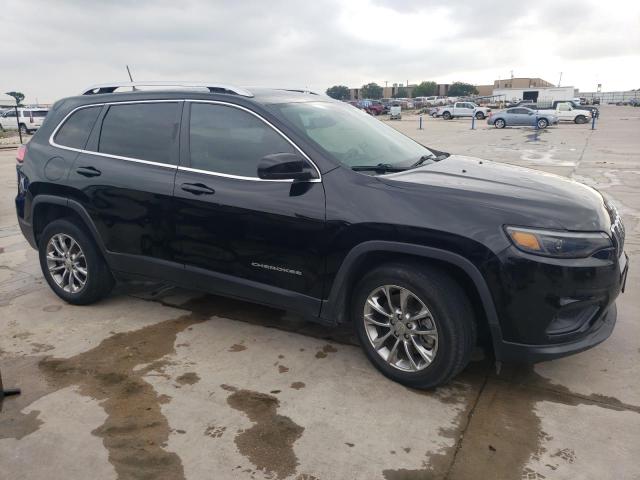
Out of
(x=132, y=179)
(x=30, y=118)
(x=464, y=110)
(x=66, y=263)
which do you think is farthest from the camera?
(x=464, y=110)

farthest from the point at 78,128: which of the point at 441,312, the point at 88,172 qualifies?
the point at 441,312

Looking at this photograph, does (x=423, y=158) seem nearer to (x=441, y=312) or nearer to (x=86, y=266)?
(x=441, y=312)

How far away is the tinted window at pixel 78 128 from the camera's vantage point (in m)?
4.43

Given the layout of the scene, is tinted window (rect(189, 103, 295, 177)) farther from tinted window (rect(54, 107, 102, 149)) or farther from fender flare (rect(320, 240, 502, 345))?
tinted window (rect(54, 107, 102, 149))

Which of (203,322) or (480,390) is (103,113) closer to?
(203,322)

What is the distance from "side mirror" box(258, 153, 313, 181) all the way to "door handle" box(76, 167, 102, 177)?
160cm

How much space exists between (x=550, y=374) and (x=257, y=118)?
2.53m

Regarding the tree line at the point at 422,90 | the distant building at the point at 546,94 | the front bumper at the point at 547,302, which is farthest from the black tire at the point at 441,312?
the tree line at the point at 422,90

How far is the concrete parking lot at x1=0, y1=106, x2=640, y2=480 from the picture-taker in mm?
2625

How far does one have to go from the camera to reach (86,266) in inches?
176

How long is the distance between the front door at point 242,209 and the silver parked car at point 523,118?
106 feet

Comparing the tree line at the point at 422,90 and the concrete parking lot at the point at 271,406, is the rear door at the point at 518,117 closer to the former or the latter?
the concrete parking lot at the point at 271,406

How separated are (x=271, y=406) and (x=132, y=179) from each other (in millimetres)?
2035

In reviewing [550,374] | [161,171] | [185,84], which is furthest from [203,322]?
[550,374]
